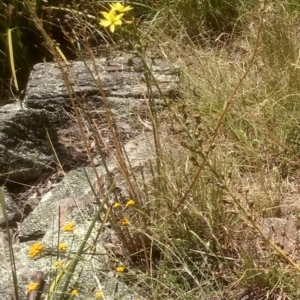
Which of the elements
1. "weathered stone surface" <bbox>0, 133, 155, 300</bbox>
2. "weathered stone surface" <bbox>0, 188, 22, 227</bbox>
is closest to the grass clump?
"weathered stone surface" <bbox>0, 133, 155, 300</bbox>

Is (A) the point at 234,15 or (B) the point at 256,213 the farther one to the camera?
(A) the point at 234,15

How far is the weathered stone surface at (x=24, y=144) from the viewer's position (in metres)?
2.65

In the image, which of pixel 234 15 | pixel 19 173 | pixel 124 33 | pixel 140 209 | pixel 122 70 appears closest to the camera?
pixel 124 33

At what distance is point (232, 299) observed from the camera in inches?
76.4

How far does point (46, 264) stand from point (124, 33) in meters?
0.88

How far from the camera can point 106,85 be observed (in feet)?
9.95

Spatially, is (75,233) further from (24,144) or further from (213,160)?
(24,144)

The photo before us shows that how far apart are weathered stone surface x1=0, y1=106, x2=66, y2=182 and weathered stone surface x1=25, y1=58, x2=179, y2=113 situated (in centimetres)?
16

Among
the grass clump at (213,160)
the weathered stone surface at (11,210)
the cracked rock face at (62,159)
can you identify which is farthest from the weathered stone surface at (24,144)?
the grass clump at (213,160)

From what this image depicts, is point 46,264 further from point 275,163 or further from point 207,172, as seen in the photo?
point 275,163

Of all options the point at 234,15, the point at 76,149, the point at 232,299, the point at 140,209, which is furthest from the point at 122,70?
the point at 232,299

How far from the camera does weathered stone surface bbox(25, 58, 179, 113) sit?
293cm

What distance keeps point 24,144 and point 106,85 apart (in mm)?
551

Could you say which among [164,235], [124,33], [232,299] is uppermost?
[124,33]
